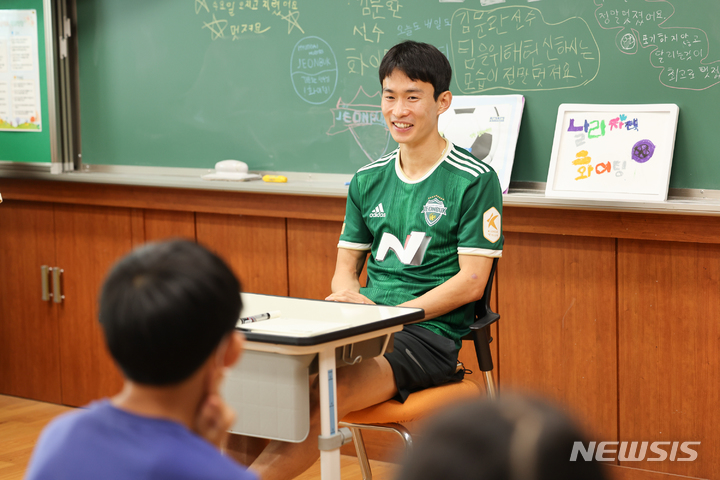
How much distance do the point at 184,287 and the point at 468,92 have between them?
7.46 feet

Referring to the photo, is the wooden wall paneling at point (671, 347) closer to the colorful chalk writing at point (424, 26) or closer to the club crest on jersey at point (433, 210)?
the club crest on jersey at point (433, 210)

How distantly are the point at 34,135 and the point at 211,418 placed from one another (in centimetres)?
335

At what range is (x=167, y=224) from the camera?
362 centimetres

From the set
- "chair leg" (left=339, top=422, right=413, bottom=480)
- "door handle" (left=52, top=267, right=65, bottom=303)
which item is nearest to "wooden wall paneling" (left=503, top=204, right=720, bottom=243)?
"chair leg" (left=339, top=422, right=413, bottom=480)

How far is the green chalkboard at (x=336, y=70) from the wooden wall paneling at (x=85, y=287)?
11.7 inches

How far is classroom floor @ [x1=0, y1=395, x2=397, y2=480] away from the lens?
9.95ft

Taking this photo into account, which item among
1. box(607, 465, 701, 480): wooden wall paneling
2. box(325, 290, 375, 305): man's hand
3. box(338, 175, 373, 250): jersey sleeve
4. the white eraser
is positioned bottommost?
box(607, 465, 701, 480): wooden wall paneling

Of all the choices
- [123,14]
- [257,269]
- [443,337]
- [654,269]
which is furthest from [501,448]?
[123,14]

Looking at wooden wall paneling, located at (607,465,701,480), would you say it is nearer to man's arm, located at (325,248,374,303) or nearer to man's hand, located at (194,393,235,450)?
man's arm, located at (325,248,374,303)

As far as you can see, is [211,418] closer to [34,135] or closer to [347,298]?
[347,298]

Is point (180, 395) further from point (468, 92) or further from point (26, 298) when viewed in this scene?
point (26, 298)

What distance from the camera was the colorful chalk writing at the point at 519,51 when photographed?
2691 millimetres

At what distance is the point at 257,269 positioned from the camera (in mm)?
3422

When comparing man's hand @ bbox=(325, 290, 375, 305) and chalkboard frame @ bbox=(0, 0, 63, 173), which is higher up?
chalkboard frame @ bbox=(0, 0, 63, 173)
